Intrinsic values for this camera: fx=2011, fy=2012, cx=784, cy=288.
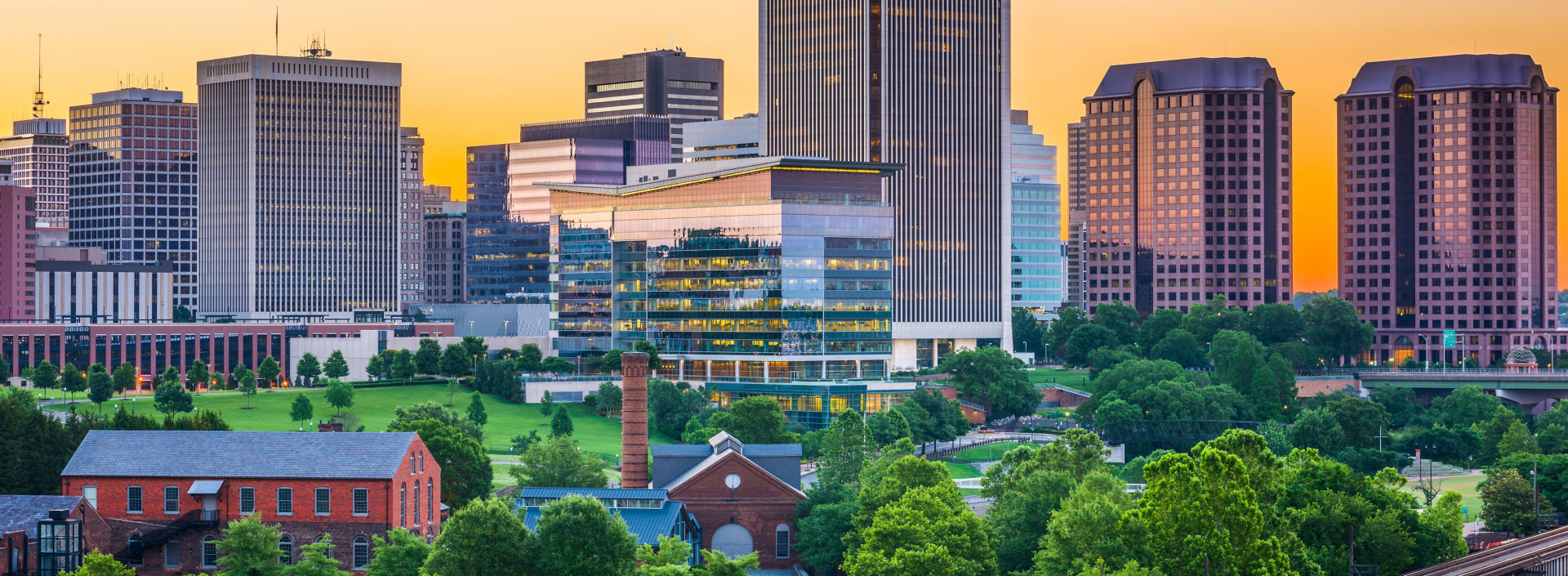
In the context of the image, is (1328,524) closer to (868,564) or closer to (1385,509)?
(1385,509)

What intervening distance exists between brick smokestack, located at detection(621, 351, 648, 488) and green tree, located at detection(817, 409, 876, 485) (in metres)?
14.0

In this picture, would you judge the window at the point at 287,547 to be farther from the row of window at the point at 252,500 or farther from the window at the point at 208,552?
the window at the point at 208,552

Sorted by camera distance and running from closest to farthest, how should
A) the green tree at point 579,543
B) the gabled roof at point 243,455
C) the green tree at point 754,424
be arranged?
the green tree at point 579,543 → the gabled roof at point 243,455 → the green tree at point 754,424

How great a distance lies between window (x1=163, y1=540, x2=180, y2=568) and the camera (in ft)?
412

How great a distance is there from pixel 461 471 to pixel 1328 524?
63638 millimetres

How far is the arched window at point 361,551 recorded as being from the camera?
125 metres

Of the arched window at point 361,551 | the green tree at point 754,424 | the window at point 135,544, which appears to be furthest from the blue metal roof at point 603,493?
the green tree at point 754,424

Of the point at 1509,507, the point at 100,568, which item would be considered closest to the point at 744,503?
the point at 100,568

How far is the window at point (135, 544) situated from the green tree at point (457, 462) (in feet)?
89.0

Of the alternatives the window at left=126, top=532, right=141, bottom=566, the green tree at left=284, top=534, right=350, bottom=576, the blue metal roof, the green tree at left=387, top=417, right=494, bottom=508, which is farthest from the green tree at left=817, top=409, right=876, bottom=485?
the window at left=126, top=532, right=141, bottom=566

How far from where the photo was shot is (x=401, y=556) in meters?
116

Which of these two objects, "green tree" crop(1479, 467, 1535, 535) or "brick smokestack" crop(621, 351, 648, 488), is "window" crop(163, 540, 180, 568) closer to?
"brick smokestack" crop(621, 351, 648, 488)

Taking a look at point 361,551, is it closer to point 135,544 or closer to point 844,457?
point 135,544

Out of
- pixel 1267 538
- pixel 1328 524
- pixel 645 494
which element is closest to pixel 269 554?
pixel 645 494
